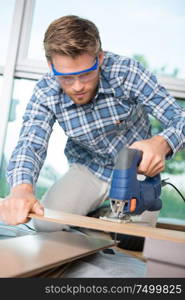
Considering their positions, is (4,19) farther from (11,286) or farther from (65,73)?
(11,286)

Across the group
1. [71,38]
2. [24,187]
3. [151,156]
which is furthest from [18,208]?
[71,38]

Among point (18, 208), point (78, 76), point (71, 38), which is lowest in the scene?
point (18, 208)

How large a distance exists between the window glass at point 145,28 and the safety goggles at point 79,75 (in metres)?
1.85

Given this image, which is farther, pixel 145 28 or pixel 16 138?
pixel 16 138

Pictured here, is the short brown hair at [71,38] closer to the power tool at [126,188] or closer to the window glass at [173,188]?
the power tool at [126,188]

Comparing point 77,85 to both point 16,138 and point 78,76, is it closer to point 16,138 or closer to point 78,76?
point 78,76

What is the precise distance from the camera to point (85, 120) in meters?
2.46

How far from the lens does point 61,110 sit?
8.02ft

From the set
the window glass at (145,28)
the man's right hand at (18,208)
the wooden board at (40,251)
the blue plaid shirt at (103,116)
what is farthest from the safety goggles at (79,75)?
the window glass at (145,28)

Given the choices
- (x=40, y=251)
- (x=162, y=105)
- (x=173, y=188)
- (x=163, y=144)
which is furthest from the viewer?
(x=173, y=188)

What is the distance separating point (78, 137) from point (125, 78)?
45cm

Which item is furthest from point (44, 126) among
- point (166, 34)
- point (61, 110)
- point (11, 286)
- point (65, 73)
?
point (166, 34)

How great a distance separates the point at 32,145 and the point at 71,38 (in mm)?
591

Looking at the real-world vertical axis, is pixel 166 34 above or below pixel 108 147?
above
